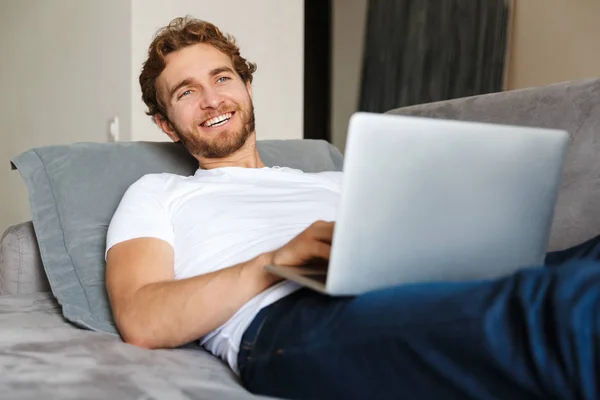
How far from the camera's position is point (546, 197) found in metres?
0.98

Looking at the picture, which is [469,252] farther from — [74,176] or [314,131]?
[314,131]

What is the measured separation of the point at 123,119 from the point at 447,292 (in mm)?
1784

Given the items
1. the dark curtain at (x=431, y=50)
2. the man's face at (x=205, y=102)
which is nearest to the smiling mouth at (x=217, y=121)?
the man's face at (x=205, y=102)

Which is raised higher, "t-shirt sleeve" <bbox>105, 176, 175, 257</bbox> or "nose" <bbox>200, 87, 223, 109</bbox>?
"nose" <bbox>200, 87, 223, 109</bbox>

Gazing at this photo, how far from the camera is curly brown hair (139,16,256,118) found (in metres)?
1.68

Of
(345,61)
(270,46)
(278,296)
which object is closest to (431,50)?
(345,61)

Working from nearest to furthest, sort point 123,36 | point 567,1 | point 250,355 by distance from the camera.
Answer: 1. point 250,355
2. point 123,36
3. point 567,1

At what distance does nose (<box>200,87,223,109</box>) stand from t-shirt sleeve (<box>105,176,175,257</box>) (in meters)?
0.29

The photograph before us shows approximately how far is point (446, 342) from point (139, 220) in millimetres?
707

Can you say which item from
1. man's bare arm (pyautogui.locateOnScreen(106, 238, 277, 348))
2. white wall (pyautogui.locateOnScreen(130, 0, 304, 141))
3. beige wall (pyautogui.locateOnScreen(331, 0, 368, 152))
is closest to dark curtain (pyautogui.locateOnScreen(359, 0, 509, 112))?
beige wall (pyautogui.locateOnScreen(331, 0, 368, 152))

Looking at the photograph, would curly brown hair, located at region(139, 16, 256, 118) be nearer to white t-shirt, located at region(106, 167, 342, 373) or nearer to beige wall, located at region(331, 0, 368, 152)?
white t-shirt, located at region(106, 167, 342, 373)

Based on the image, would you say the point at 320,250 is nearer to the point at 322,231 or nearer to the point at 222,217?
the point at 322,231

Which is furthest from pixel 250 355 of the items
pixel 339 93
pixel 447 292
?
pixel 339 93

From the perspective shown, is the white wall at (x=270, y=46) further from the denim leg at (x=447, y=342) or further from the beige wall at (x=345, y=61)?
the beige wall at (x=345, y=61)
